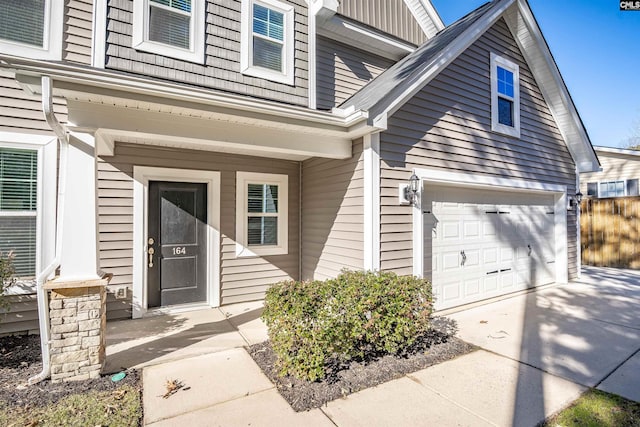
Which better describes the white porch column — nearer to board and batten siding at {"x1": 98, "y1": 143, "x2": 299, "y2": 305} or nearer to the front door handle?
board and batten siding at {"x1": 98, "y1": 143, "x2": 299, "y2": 305}

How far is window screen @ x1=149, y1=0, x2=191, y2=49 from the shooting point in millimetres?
4422

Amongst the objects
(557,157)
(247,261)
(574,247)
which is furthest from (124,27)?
(574,247)

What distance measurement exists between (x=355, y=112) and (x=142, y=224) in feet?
11.6

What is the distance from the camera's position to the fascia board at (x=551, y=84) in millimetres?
6148

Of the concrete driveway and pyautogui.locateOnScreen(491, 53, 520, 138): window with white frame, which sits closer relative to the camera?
the concrete driveway

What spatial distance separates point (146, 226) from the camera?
16.1 ft

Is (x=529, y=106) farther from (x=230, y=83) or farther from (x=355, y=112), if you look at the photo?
(x=230, y=83)

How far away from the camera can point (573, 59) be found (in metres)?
11.1

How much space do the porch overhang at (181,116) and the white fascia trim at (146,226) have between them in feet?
1.80

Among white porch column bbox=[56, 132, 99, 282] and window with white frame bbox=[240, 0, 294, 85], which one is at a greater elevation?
window with white frame bbox=[240, 0, 294, 85]

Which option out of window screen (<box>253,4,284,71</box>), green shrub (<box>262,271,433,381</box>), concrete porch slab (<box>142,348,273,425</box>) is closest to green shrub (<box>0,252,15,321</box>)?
concrete porch slab (<box>142,348,273,425</box>)

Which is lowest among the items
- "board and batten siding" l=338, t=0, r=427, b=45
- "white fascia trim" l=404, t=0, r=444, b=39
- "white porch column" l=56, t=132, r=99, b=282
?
"white porch column" l=56, t=132, r=99, b=282

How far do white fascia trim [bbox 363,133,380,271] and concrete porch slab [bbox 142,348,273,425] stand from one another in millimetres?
1988

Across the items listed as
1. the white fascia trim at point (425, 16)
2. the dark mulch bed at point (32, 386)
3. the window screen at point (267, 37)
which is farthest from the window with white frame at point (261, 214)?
the white fascia trim at point (425, 16)
